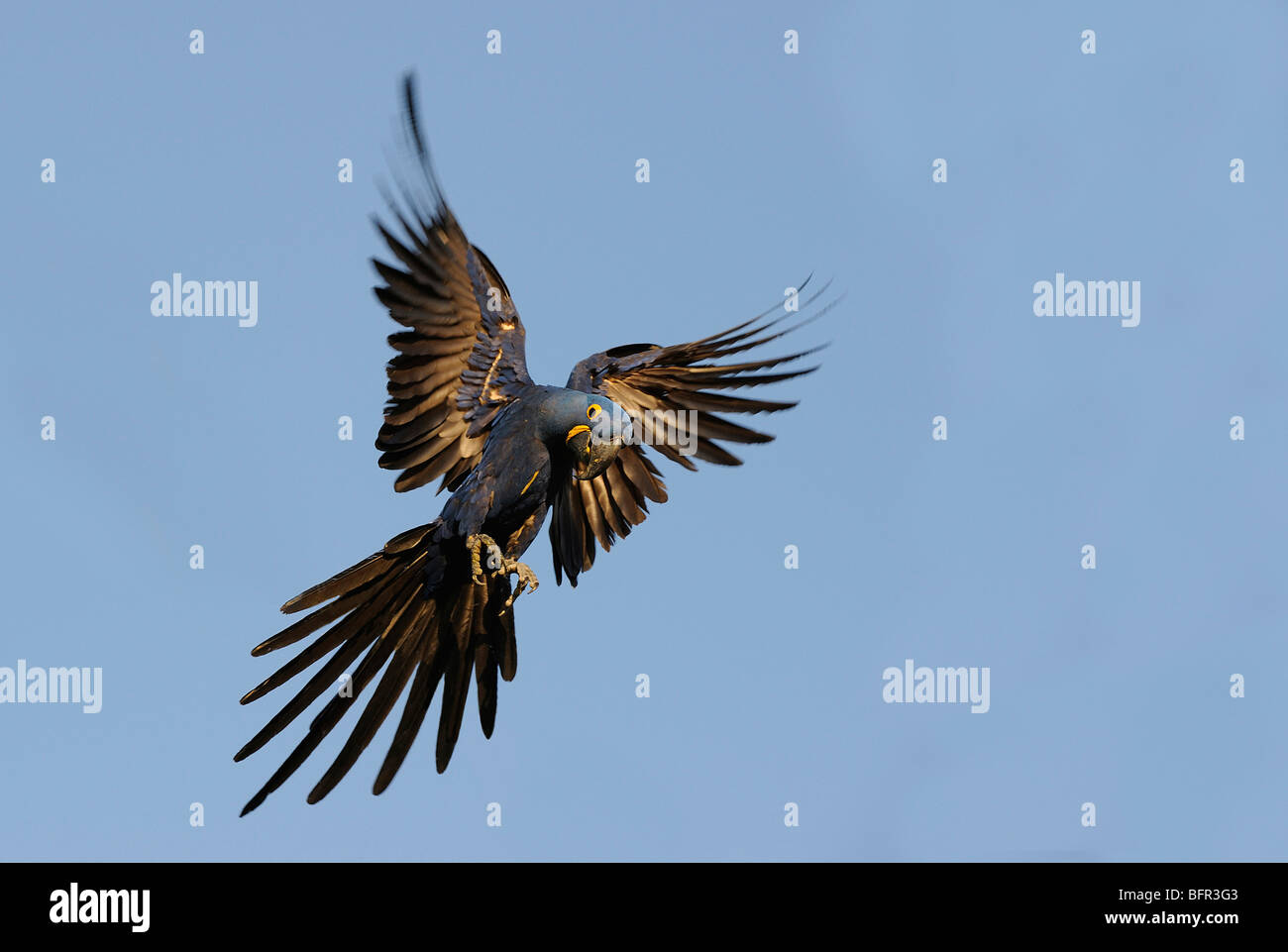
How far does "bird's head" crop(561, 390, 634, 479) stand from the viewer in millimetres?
11836

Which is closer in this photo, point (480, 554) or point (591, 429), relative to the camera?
point (480, 554)

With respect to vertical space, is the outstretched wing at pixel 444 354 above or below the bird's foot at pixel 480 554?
above

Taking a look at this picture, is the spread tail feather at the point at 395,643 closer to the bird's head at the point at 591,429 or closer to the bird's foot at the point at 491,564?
the bird's foot at the point at 491,564

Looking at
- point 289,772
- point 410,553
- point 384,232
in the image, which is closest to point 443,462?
point 410,553

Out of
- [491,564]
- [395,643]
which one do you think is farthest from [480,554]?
[395,643]

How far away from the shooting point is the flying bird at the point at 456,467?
1172 cm

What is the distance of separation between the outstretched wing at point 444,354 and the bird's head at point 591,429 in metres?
0.74

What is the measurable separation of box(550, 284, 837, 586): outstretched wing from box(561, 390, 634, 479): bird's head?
0.69 m

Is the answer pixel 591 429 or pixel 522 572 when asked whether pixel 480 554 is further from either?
pixel 591 429

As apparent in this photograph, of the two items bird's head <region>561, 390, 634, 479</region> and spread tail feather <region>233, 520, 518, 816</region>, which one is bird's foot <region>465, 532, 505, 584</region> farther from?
bird's head <region>561, 390, 634, 479</region>

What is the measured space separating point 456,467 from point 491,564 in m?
1.11

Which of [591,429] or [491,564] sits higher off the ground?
[591,429]

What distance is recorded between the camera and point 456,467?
1241 cm

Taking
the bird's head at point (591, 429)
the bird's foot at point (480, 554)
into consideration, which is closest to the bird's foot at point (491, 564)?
the bird's foot at point (480, 554)
